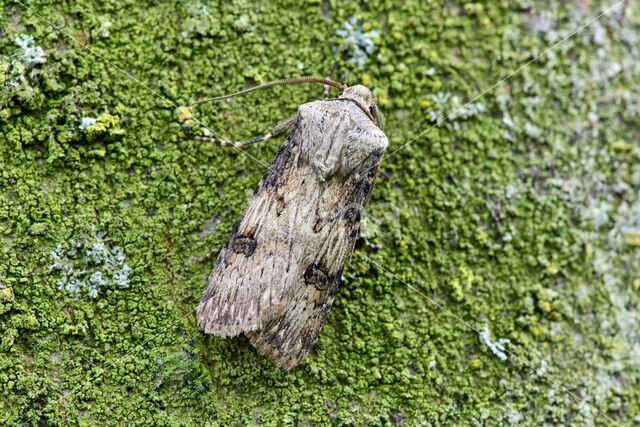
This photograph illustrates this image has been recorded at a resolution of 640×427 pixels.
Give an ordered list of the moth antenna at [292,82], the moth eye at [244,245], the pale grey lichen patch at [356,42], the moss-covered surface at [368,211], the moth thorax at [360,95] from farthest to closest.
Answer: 1. the pale grey lichen patch at [356,42]
2. the moth thorax at [360,95]
3. the moth antenna at [292,82]
4. the moth eye at [244,245]
5. the moss-covered surface at [368,211]

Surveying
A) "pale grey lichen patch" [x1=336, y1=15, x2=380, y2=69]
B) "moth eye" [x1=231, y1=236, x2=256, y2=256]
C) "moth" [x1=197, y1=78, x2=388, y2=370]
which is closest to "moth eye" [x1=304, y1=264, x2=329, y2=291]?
"moth" [x1=197, y1=78, x2=388, y2=370]

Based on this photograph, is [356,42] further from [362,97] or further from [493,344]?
[493,344]

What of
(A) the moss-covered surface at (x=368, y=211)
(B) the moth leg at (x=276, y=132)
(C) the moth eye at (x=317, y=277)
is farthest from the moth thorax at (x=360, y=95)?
(C) the moth eye at (x=317, y=277)

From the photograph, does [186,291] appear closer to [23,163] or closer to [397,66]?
[23,163]

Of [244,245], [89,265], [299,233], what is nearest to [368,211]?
[299,233]

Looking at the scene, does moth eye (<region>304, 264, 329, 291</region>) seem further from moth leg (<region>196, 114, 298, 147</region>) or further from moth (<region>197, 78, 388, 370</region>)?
moth leg (<region>196, 114, 298, 147</region>)

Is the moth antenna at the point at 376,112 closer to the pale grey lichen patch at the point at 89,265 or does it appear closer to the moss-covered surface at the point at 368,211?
the moss-covered surface at the point at 368,211

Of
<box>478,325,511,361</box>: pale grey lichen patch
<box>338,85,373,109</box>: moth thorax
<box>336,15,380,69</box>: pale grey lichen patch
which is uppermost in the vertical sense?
<box>336,15,380,69</box>: pale grey lichen patch

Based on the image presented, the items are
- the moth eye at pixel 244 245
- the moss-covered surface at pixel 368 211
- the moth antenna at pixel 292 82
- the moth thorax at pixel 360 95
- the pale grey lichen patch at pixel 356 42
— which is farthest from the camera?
the pale grey lichen patch at pixel 356 42
